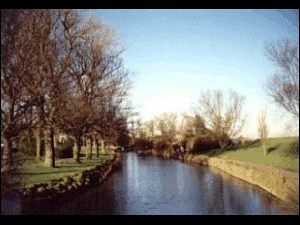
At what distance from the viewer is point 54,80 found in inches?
872

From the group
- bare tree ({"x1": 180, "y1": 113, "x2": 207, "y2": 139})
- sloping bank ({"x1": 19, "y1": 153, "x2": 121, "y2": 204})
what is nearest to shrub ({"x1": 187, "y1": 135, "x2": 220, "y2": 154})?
bare tree ({"x1": 180, "y1": 113, "x2": 207, "y2": 139})

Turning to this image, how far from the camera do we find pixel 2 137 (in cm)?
1556

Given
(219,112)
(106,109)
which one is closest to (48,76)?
(106,109)

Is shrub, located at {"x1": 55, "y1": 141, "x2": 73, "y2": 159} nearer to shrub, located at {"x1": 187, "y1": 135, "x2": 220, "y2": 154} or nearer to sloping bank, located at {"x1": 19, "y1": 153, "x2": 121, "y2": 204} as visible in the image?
sloping bank, located at {"x1": 19, "y1": 153, "x2": 121, "y2": 204}

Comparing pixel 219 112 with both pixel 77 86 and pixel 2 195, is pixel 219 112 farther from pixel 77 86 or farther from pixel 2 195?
pixel 2 195

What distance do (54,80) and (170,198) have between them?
8.28 metres

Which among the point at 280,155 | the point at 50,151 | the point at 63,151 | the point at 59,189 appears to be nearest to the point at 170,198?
the point at 59,189

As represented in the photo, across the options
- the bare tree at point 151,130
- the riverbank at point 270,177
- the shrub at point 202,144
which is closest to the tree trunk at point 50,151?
the riverbank at point 270,177

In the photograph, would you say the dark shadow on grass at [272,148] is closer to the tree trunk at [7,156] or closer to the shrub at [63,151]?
the shrub at [63,151]

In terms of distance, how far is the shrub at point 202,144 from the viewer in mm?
50562

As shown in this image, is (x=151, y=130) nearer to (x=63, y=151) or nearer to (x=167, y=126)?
(x=167, y=126)

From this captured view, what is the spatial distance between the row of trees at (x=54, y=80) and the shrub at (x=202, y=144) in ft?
54.3

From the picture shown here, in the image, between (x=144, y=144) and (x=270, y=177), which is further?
(x=144, y=144)

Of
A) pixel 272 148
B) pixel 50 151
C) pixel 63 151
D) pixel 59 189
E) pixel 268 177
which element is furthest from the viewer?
pixel 63 151
